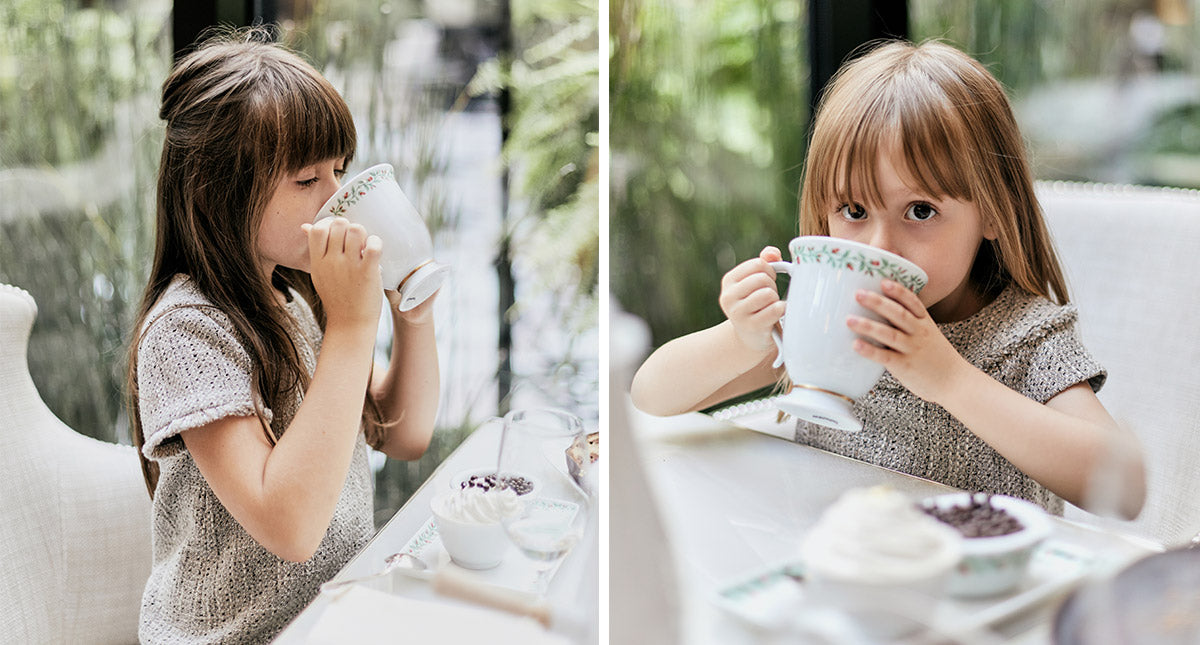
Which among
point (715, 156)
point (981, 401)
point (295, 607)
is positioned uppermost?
point (715, 156)

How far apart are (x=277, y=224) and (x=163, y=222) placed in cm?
12

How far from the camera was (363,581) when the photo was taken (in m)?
0.44

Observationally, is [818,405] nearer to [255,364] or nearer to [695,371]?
[695,371]

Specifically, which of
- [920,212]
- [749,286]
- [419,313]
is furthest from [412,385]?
[920,212]

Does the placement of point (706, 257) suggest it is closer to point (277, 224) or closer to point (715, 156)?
point (715, 156)

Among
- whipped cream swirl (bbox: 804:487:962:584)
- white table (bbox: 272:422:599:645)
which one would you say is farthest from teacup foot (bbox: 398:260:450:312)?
whipped cream swirl (bbox: 804:487:962:584)

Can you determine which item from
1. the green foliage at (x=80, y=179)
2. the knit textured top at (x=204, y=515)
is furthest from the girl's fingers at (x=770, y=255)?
the green foliage at (x=80, y=179)

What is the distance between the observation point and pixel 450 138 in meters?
0.56

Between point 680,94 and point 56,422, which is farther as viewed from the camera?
point 56,422

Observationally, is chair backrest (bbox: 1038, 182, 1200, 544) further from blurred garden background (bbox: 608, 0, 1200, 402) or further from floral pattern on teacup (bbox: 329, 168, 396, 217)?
floral pattern on teacup (bbox: 329, 168, 396, 217)

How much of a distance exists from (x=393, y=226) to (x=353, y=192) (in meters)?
0.03

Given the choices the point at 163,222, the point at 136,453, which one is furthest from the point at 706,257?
the point at 136,453

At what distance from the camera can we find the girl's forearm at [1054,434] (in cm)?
37

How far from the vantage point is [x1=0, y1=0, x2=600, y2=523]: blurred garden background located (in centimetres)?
55
